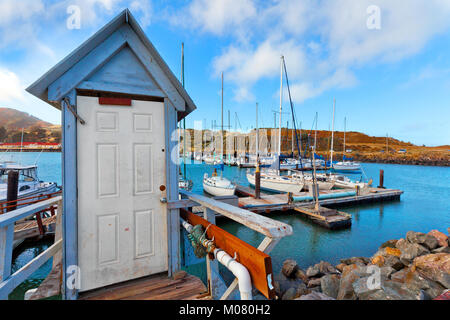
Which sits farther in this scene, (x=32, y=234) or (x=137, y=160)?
(x=32, y=234)

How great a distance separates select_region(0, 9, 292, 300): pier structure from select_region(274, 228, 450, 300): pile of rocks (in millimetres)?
2989

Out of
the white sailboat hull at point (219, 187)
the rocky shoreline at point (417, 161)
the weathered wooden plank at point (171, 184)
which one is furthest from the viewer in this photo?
the rocky shoreline at point (417, 161)

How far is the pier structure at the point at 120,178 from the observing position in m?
2.61

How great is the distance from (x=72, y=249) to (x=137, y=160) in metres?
1.33

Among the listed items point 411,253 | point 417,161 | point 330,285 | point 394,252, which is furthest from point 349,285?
point 417,161

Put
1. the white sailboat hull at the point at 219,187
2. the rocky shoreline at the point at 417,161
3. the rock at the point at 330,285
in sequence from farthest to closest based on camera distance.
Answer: the rocky shoreline at the point at 417,161 → the white sailboat hull at the point at 219,187 → the rock at the point at 330,285

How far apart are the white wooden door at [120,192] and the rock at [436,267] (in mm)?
6725

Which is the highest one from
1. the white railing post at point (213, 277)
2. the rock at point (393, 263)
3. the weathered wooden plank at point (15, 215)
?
the weathered wooden plank at point (15, 215)

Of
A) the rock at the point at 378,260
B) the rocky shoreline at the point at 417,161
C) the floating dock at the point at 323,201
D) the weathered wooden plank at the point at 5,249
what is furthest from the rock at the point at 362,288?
the rocky shoreline at the point at 417,161

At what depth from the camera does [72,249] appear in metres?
2.62

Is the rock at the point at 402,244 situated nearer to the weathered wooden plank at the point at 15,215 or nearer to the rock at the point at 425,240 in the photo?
the rock at the point at 425,240
